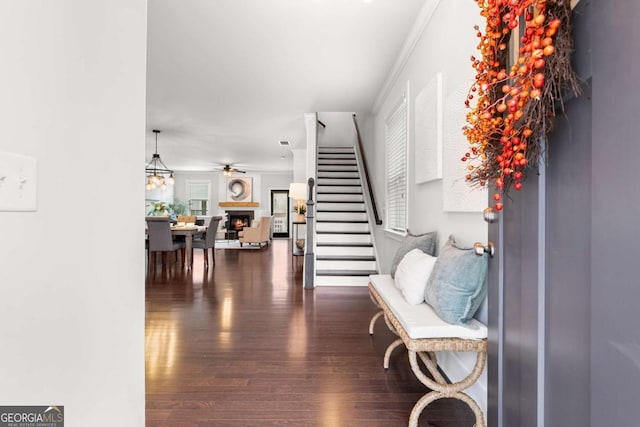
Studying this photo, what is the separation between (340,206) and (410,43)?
142 inches

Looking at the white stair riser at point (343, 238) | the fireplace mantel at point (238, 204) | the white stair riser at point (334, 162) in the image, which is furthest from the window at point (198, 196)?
the white stair riser at point (343, 238)

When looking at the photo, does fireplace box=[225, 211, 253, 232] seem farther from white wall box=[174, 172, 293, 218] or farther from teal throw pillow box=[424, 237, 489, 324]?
teal throw pillow box=[424, 237, 489, 324]

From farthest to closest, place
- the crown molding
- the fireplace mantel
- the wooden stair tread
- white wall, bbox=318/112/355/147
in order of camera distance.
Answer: the fireplace mantel, white wall, bbox=318/112/355/147, the wooden stair tread, the crown molding

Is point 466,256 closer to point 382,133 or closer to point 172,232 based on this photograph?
point 382,133

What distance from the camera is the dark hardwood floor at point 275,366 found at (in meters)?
1.82

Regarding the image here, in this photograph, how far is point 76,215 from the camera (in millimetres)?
840

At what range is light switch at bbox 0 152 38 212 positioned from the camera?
0.64m

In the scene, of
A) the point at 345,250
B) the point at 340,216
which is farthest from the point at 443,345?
the point at 340,216

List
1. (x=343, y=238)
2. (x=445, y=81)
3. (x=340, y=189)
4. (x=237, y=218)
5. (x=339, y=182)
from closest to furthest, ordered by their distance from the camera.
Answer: (x=445, y=81)
(x=343, y=238)
(x=340, y=189)
(x=339, y=182)
(x=237, y=218)

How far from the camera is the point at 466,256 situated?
1.64m

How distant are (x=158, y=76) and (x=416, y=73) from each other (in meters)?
3.17

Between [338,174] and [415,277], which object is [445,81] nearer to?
[415,277]

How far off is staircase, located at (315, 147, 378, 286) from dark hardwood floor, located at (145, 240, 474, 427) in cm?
58

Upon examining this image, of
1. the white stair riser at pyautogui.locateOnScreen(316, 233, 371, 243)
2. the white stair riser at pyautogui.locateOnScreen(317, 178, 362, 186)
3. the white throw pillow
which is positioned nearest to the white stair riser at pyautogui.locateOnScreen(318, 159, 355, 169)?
the white stair riser at pyautogui.locateOnScreen(317, 178, 362, 186)
